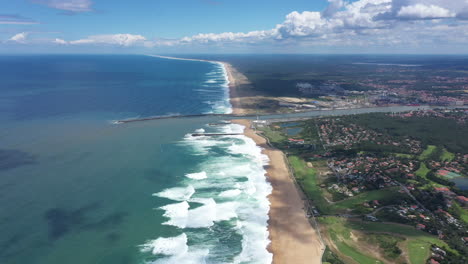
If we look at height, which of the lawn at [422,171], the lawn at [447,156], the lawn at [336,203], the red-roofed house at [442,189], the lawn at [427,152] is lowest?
the lawn at [336,203]

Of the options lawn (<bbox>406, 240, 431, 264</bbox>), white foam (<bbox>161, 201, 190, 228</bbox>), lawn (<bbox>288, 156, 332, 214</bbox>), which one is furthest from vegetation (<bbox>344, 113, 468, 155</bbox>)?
white foam (<bbox>161, 201, 190, 228</bbox>)

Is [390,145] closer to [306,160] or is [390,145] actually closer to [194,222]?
[306,160]

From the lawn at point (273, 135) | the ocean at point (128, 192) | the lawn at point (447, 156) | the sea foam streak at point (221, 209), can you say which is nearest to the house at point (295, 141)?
the lawn at point (273, 135)

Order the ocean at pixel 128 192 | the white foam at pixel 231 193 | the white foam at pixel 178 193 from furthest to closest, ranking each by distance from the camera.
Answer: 1. the white foam at pixel 231 193
2. the white foam at pixel 178 193
3. the ocean at pixel 128 192

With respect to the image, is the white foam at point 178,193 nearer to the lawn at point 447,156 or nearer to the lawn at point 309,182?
the lawn at point 309,182

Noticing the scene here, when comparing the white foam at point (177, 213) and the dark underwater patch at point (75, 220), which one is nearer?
the dark underwater patch at point (75, 220)

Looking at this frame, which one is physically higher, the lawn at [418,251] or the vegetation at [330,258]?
the lawn at [418,251]

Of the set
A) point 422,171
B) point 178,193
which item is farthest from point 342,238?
point 422,171

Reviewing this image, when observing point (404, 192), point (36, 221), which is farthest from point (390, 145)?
point (36, 221)
